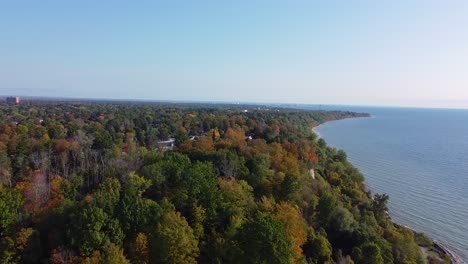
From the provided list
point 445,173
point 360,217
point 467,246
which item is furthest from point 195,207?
point 445,173

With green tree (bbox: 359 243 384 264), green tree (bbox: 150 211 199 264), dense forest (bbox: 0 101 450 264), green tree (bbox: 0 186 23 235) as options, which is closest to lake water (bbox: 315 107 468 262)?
dense forest (bbox: 0 101 450 264)

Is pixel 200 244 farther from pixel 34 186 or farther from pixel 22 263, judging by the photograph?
pixel 34 186

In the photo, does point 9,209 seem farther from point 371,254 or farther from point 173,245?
point 371,254

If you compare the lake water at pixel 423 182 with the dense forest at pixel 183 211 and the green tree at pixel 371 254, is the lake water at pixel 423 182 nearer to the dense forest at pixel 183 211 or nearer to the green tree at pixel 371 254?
the dense forest at pixel 183 211

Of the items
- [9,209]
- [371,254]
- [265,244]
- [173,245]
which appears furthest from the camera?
[371,254]

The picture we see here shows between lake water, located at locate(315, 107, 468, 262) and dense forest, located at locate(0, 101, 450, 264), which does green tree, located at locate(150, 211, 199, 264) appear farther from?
lake water, located at locate(315, 107, 468, 262)

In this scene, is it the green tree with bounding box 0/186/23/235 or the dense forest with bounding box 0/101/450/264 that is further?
the green tree with bounding box 0/186/23/235

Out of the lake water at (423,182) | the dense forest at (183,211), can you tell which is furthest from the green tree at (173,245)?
the lake water at (423,182)

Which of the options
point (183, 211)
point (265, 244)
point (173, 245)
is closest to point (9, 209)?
point (183, 211)

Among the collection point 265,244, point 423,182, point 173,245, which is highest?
point 265,244
